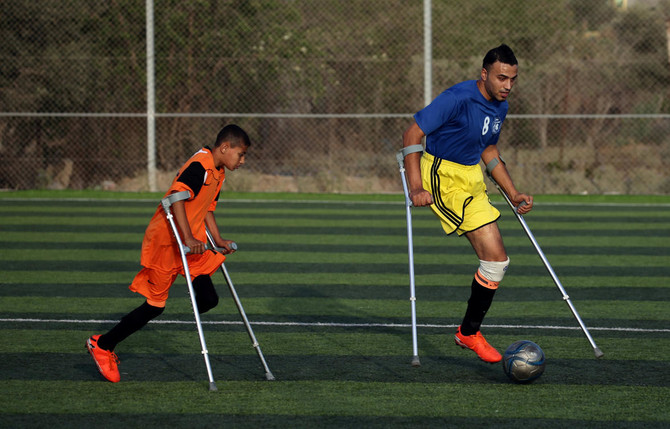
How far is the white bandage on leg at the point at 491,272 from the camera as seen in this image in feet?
19.8

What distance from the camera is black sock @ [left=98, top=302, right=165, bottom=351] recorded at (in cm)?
574

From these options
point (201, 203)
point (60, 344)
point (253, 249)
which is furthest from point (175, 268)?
point (253, 249)

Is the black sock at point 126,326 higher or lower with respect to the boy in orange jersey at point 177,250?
lower

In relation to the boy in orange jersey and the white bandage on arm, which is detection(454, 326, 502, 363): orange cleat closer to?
the white bandage on arm

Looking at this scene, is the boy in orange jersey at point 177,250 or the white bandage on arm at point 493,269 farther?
the white bandage on arm at point 493,269

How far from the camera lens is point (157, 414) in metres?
5.04

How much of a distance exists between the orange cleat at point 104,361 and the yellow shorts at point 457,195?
2131 millimetres

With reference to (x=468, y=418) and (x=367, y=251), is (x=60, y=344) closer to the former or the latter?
(x=468, y=418)

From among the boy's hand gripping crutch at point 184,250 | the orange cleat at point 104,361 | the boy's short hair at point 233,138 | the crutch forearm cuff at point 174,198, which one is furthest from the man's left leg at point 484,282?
the orange cleat at point 104,361

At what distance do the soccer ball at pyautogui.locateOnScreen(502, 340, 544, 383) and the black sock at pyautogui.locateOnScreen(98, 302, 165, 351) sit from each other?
2013 millimetres

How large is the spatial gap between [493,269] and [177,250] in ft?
6.22

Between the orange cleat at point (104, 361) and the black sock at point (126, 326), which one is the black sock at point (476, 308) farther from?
the orange cleat at point (104, 361)

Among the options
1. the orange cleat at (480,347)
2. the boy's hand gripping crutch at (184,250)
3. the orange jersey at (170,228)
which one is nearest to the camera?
the boy's hand gripping crutch at (184,250)

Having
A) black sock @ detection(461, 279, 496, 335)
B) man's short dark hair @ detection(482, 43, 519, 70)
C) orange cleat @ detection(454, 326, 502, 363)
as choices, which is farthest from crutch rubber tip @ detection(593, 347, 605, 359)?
man's short dark hair @ detection(482, 43, 519, 70)
